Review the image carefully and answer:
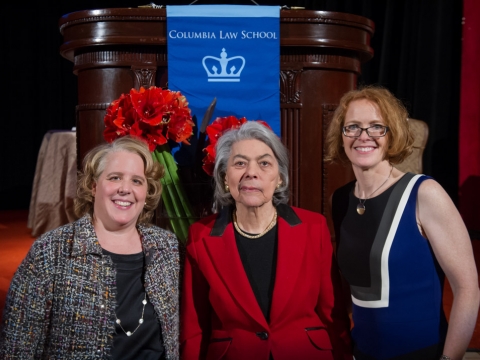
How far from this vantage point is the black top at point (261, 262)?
1787mm

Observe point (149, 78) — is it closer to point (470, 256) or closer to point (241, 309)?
point (241, 309)

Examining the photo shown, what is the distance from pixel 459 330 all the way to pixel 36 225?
4.96 m

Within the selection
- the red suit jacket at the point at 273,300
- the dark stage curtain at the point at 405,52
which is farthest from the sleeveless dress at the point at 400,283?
the dark stage curtain at the point at 405,52

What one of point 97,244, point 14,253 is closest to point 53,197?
point 14,253

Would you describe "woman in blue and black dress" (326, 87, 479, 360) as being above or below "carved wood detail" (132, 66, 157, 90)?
below

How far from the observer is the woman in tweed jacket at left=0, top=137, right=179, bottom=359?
1.64 metres

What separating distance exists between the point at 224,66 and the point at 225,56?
0.04 meters

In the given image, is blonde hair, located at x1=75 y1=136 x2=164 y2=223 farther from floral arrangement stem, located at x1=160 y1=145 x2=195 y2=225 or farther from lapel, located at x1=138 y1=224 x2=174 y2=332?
floral arrangement stem, located at x1=160 y1=145 x2=195 y2=225

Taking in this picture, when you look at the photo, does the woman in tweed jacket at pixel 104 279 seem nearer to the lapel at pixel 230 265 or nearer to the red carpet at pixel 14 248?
the lapel at pixel 230 265

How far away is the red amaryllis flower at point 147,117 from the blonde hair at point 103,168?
0.14 meters

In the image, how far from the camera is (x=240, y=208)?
186cm

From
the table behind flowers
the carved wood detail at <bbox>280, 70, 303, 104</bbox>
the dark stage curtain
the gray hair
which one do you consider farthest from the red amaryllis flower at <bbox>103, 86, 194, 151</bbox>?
the dark stage curtain

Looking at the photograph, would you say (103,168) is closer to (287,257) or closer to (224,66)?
(287,257)

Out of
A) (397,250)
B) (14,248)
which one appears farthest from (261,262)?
(14,248)
